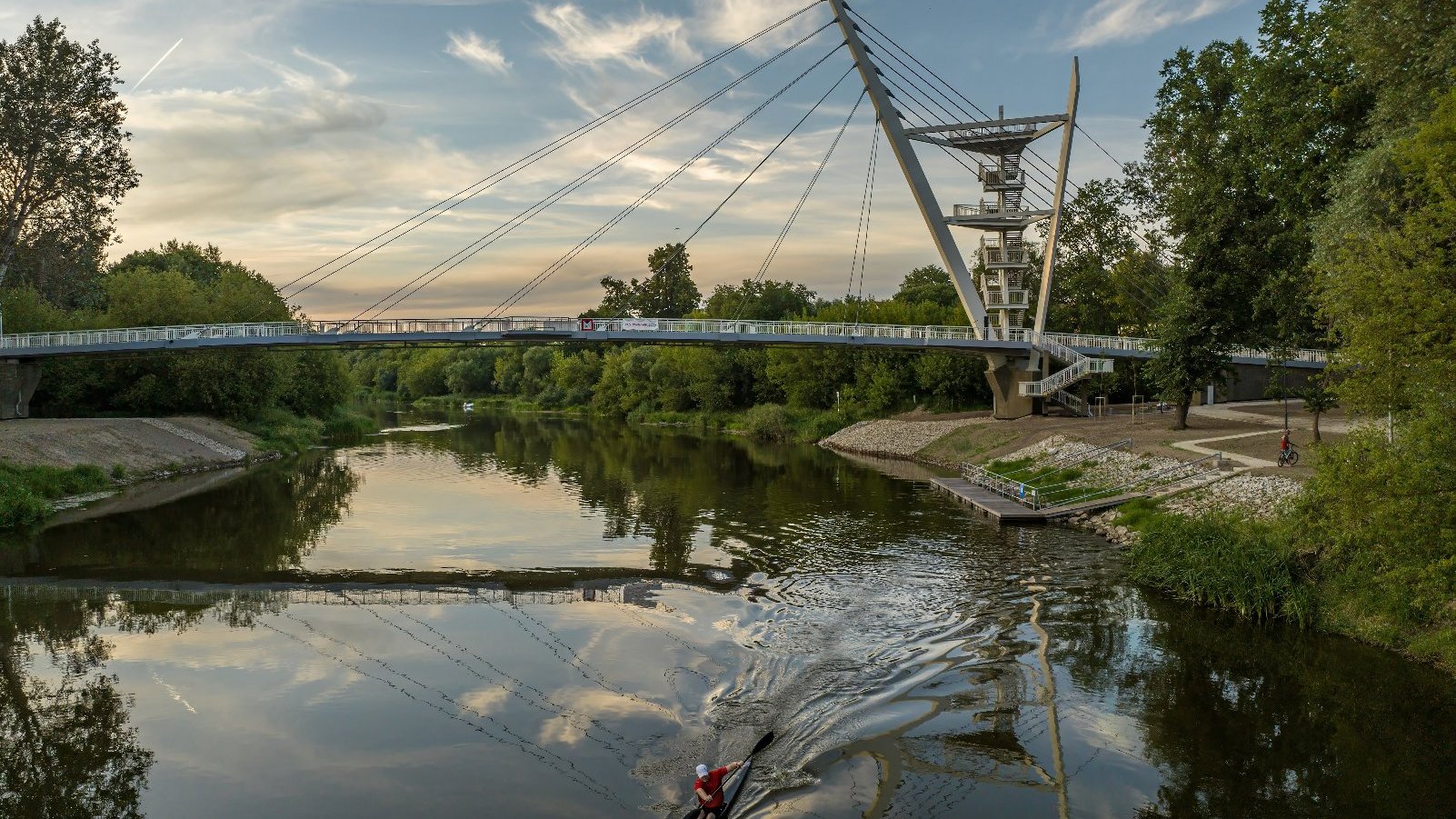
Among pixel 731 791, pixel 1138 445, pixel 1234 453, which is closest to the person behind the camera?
pixel 731 791

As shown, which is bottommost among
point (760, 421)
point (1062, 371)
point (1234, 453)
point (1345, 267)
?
point (760, 421)

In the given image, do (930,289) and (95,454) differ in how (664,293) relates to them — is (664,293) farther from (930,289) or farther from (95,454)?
(95,454)

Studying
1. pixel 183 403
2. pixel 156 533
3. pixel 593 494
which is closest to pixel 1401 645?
pixel 593 494

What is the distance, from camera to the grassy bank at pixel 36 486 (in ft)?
116

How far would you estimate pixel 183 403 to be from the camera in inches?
2499

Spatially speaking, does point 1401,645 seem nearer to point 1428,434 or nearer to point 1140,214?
point 1428,434

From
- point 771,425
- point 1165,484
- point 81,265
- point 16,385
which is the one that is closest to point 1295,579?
point 1165,484

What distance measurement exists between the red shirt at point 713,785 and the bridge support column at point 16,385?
Answer: 193 feet

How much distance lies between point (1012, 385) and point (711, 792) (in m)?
52.0

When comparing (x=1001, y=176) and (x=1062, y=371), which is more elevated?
(x=1001, y=176)

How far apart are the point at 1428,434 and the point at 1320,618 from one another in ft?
18.3

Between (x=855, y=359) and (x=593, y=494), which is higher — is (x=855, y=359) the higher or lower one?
the higher one

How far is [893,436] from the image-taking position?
67500 mm

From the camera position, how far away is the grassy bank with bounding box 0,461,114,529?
35.3 metres
